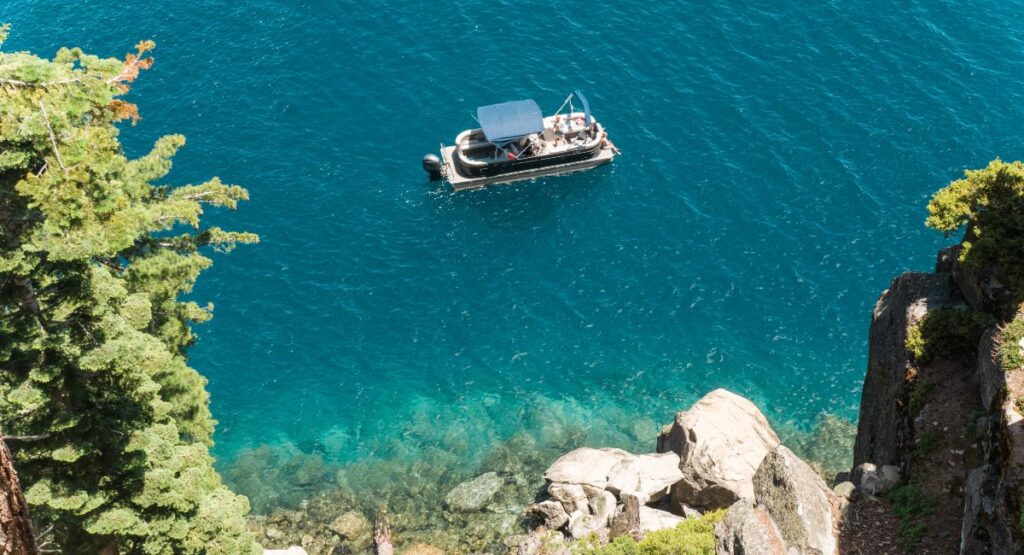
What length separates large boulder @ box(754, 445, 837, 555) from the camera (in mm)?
28719

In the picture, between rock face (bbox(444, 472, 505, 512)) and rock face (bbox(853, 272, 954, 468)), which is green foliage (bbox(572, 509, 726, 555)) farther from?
rock face (bbox(444, 472, 505, 512))

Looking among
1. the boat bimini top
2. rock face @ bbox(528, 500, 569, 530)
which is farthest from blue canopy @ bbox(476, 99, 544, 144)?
rock face @ bbox(528, 500, 569, 530)

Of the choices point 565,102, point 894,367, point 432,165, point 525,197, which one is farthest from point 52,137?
point 565,102

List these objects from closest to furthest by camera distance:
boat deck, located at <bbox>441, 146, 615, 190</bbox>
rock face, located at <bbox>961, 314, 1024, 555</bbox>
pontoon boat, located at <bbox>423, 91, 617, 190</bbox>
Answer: rock face, located at <bbox>961, 314, 1024, 555</bbox> → pontoon boat, located at <bbox>423, 91, 617, 190</bbox> → boat deck, located at <bbox>441, 146, 615, 190</bbox>

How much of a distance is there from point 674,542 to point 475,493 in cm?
1651

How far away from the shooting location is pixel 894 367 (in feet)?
113

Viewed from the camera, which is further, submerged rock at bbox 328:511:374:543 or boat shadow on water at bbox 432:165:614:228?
boat shadow on water at bbox 432:165:614:228

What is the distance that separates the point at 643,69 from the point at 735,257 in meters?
22.3

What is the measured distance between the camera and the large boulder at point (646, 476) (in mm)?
40341

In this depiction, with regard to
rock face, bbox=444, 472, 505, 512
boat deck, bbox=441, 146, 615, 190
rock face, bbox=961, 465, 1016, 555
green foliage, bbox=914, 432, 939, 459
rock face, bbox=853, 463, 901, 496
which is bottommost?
rock face, bbox=961, 465, 1016, 555

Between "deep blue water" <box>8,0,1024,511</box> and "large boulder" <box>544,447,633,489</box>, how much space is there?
3726 millimetres

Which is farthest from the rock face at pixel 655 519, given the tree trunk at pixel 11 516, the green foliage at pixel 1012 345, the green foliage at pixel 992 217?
the tree trunk at pixel 11 516

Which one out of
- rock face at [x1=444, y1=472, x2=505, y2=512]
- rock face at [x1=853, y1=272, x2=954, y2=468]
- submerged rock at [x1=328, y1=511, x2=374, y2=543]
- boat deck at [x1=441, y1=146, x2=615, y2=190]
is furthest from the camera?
boat deck at [x1=441, y1=146, x2=615, y2=190]

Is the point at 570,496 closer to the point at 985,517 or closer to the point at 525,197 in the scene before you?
the point at 985,517
